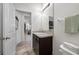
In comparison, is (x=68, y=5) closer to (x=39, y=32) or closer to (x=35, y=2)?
(x=35, y=2)

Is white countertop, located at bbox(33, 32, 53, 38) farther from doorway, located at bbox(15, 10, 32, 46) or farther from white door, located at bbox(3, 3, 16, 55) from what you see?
white door, located at bbox(3, 3, 16, 55)

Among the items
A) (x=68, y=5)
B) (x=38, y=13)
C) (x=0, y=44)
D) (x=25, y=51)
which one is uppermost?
(x=68, y=5)

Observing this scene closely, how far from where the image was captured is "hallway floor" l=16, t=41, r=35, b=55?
145 centimetres

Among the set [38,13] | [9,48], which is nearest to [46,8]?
[38,13]

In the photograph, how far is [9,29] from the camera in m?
1.48

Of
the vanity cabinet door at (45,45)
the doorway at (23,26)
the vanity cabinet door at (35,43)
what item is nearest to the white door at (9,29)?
the doorway at (23,26)

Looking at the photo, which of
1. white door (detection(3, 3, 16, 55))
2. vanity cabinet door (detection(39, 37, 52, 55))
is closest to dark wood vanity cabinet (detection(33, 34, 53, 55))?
vanity cabinet door (detection(39, 37, 52, 55))

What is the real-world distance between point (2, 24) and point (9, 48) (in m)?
0.36

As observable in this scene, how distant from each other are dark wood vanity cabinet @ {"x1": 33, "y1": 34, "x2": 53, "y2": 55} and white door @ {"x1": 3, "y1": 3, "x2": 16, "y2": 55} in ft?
1.00

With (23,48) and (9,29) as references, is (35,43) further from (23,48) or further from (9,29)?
(9,29)

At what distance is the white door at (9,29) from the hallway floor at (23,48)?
0.06 m

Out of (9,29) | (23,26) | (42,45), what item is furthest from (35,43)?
(9,29)

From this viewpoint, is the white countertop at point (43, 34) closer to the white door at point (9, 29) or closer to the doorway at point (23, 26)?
the doorway at point (23, 26)

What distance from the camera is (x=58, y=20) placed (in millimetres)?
1531
